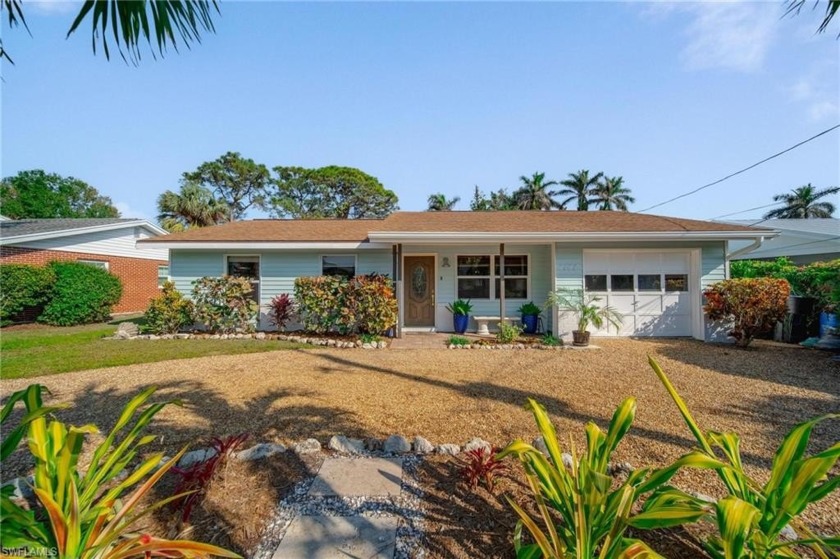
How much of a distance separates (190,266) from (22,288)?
19.1 ft


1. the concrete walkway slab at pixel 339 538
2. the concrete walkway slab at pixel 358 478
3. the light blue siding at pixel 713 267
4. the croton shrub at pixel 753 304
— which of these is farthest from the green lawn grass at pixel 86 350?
the light blue siding at pixel 713 267

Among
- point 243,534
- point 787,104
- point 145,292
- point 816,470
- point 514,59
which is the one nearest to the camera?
point 816,470

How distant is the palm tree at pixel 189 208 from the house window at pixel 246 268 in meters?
14.3

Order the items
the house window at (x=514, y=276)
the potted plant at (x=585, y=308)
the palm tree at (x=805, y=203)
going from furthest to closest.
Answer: the palm tree at (x=805, y=203) < the house window at (x=514, y=276) < the potted plant at (x=585, y=308)

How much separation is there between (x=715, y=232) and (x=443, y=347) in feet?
24.4

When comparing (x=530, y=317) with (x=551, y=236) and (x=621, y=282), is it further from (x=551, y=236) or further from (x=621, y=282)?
(x=621, y=282)

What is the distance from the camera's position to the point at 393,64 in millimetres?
8602

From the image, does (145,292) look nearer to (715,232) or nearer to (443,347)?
(443,347)

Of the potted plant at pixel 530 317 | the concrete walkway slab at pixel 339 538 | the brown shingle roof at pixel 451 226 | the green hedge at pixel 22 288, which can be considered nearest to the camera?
the concrete walkway slab at pixel 339 538

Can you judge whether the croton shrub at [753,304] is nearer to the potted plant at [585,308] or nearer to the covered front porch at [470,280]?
the potted plant at [585,308]

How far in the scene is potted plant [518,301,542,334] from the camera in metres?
10.0

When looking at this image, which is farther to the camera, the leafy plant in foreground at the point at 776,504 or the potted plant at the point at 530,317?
→ the potted plant at the point at 530,317

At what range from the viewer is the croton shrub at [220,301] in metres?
9.55

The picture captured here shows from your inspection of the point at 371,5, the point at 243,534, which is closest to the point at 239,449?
the point at 243,534
